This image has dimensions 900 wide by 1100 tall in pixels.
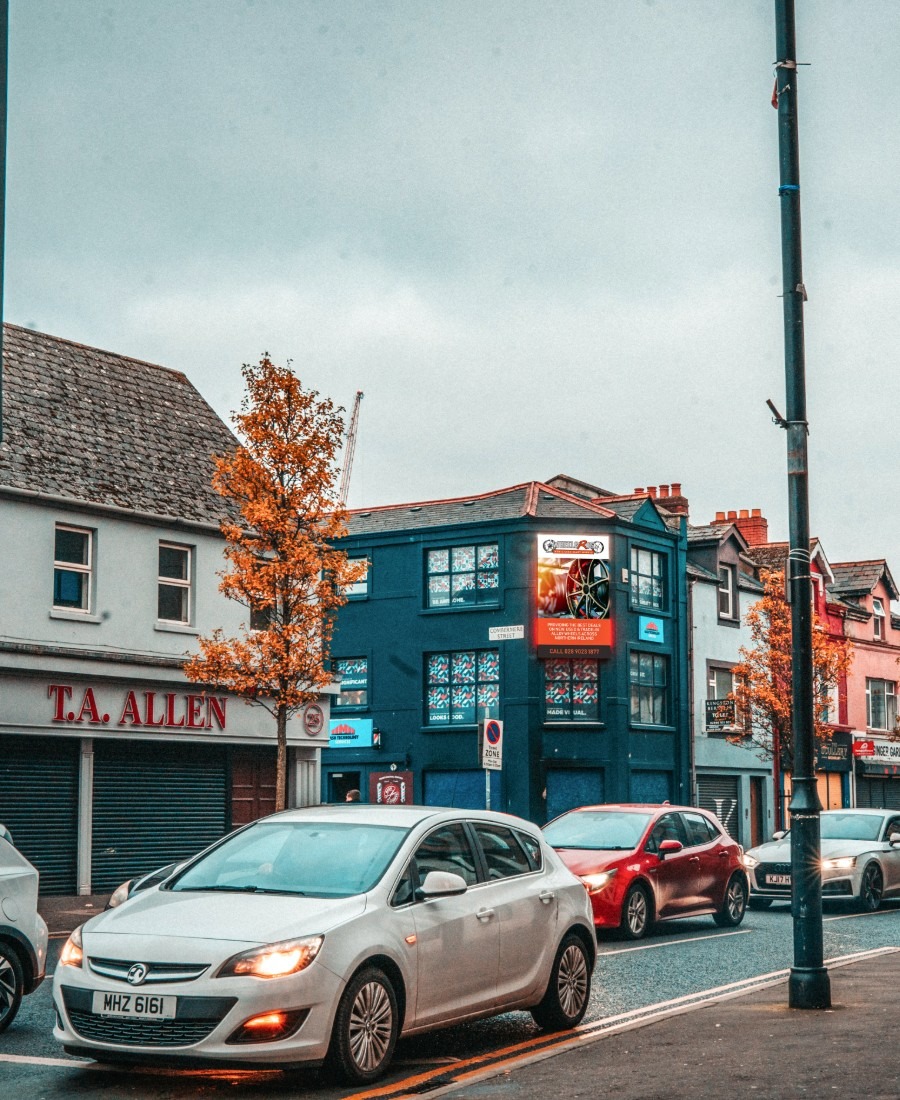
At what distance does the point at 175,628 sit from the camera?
27.2m

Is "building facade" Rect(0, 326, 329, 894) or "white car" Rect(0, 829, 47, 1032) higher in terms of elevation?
"building facade" Rect(0, 326, 329, 894)

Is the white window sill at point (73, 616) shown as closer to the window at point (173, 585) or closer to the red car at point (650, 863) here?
the window at point (173, 585)

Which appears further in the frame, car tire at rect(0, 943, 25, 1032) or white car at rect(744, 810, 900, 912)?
white car at rect(744, 810, 900, 912)

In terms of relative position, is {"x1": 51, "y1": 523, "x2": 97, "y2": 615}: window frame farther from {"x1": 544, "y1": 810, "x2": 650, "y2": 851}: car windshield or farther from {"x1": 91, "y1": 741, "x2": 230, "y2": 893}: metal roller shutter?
{"x1": 544, "y1": 810, "x2": 650, "y2": 851}: car windshield

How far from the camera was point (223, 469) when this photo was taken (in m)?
25.5

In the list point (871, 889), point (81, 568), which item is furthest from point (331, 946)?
point (81, 568)

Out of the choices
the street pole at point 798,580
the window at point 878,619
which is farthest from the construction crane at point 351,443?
the street pole at point 798,580

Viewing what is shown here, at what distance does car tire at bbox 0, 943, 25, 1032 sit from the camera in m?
10.3

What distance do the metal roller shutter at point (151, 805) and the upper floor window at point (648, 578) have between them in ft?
56.2

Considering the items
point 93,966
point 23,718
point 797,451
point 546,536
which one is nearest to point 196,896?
point 93,966

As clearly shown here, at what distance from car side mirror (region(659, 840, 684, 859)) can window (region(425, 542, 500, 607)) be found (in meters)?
22.8

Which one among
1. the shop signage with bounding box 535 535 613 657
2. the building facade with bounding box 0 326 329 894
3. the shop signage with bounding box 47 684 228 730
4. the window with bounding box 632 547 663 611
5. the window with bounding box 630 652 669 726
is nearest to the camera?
the building facade with bounding box 0 326 329 894

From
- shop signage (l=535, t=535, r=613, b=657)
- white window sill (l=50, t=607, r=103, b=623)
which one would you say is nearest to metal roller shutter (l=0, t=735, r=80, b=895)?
white window sill (l=50, t=607, r=103, b=623)

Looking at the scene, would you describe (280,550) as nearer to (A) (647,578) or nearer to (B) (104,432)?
(B) (104,432)
